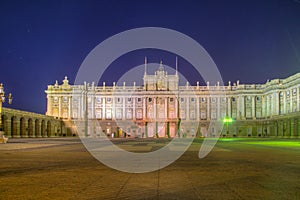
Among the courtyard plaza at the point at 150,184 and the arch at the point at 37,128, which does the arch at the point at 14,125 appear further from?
the courtyard plaza at the point at 150,184

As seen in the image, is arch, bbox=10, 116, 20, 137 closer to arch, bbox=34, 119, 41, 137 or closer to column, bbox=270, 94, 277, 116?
arch, bbox=34, 119, 41, 137

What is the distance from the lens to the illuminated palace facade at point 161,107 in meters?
98.3

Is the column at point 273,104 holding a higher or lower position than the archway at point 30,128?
higher

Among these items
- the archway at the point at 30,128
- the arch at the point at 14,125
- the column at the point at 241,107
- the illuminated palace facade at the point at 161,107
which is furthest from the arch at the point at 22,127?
the column at the point at 241,107

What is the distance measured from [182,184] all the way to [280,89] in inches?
3276

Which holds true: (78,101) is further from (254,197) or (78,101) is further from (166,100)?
(254,197)

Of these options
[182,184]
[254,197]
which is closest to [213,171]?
[182,184]

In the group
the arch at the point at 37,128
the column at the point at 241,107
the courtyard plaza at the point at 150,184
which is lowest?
the arch at the point at 37,128

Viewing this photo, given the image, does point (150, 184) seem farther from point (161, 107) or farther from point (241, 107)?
point (241, 107)

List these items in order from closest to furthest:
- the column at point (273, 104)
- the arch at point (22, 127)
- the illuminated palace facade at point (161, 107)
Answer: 1. the arch at point (22, 127)
2. the column at point (273, 104)
3. the illuminated palace facade at point (161, 107)

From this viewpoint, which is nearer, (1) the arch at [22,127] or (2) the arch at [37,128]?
(1) the arch at [22,127]

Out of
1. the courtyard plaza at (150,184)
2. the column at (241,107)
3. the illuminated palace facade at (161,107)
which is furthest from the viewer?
the column at (241,107)

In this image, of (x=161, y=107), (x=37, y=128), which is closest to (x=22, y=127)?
(x=37, y=128)

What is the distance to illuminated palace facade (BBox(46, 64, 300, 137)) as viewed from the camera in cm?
9831
